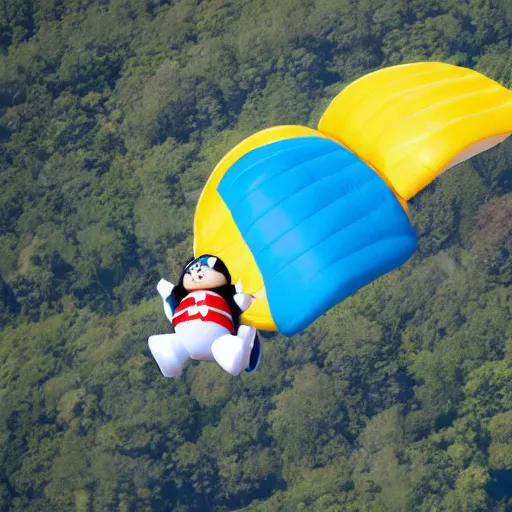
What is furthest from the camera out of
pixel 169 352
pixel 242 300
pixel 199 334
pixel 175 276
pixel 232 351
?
pixel 175 276

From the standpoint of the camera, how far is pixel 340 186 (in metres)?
17.9

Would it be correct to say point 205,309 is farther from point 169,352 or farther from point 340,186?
point 340,186

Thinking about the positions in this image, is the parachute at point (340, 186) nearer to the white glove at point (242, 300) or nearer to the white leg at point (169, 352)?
the white glove at point (242, 300)

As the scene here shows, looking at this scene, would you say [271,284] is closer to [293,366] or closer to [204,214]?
[204,214]

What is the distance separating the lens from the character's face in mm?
17391

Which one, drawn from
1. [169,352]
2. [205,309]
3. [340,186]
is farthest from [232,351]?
[340,186]

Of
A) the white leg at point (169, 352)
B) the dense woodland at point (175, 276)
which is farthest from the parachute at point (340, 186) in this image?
the dense woodland at point (175, 276)

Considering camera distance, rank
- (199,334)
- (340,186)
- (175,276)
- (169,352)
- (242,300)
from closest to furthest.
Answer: (199,334), (169,352), (242,300), (340,186), (175,276)

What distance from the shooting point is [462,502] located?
39.9 meters

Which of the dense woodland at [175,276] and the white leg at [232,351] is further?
the dense woodland at [175,276]

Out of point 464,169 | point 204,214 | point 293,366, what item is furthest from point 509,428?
point 204,214

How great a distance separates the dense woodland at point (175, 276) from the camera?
41.1 meters

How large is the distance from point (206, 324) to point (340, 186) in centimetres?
241

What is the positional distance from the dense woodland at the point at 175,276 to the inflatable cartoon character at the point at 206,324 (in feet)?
76.1
